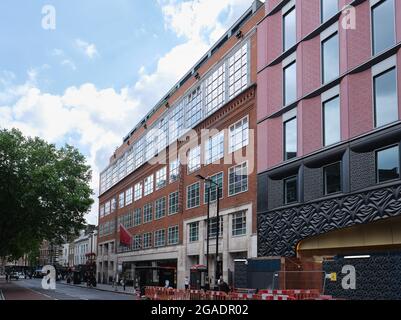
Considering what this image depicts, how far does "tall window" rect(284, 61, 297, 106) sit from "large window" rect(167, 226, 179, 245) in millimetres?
26839

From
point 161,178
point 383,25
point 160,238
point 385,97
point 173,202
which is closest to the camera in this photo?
point 385,97

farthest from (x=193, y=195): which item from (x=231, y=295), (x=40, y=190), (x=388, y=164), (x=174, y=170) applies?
(x=231, y=295)

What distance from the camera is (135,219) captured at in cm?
8106

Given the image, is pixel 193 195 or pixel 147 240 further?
pixel 147 240

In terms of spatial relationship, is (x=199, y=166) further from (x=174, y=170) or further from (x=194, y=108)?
(x=174, y=170)

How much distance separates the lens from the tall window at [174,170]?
61.1 m

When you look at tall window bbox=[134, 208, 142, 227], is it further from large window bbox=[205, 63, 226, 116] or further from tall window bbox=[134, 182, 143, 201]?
large window bbox=[205, 63, 226, 116]

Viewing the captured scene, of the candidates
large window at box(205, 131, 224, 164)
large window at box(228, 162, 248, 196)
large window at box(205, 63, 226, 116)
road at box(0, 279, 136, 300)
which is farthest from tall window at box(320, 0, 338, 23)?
road at box(0, 279, 136, 300)

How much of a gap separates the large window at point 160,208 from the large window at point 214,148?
1567 centimetres

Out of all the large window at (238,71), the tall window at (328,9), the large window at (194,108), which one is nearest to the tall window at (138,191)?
the large window at (194,108)

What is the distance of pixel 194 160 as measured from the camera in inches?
2199

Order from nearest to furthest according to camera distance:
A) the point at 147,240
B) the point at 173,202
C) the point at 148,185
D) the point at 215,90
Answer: the point at 215,90 < the point at 173,202 < the point at 147,240 < the point at 148,185

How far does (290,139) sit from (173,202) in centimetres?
2817

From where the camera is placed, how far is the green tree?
2112 inches
